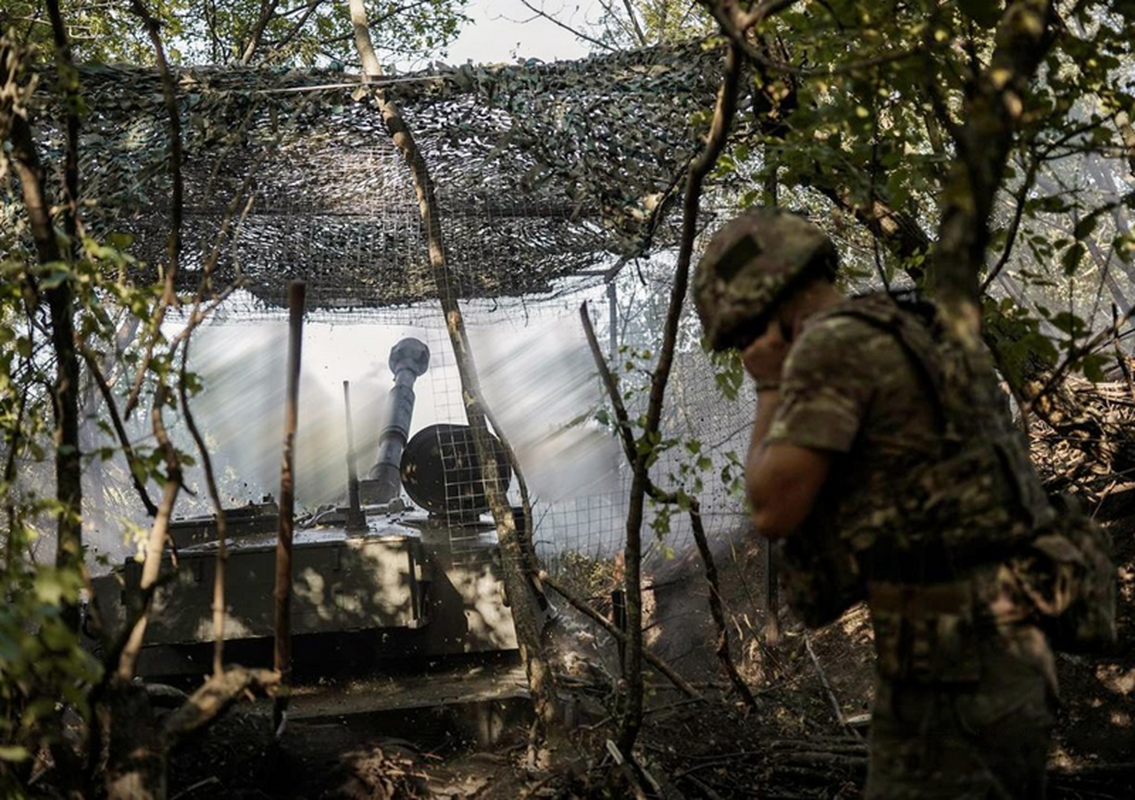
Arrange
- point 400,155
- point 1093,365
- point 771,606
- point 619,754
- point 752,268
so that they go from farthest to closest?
point 771,606 < point 400,155 < point 619,754 < point 1093,365 < point 752,268

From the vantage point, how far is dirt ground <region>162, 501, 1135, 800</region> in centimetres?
501

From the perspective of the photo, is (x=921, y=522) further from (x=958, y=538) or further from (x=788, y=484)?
(x=788, y=484)

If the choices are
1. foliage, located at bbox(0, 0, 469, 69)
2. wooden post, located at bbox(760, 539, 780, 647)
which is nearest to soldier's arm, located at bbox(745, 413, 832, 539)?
wooden post, located at bbox(760, 539, 780, 647)

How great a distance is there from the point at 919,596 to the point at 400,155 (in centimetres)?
589

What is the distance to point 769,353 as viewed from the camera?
2.78 m

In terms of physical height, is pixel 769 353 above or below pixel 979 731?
above

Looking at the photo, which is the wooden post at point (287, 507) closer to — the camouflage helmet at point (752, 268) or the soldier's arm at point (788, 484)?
the camouflage helmet at point (752, 268)

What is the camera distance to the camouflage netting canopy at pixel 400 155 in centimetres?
651

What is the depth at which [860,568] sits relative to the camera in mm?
2613

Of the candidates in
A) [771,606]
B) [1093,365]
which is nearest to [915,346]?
[1093,365]

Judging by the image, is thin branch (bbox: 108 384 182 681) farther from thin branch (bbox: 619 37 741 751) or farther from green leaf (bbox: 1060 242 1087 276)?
green leaf (bbox: 1060 242 1087 276)

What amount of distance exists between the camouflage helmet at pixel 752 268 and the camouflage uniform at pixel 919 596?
229 millimetres

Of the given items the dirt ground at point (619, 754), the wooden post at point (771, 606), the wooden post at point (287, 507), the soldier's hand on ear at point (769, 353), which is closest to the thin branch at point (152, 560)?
the wooden post at point (287, 507)

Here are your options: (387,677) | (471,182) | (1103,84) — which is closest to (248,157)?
(471,182)
